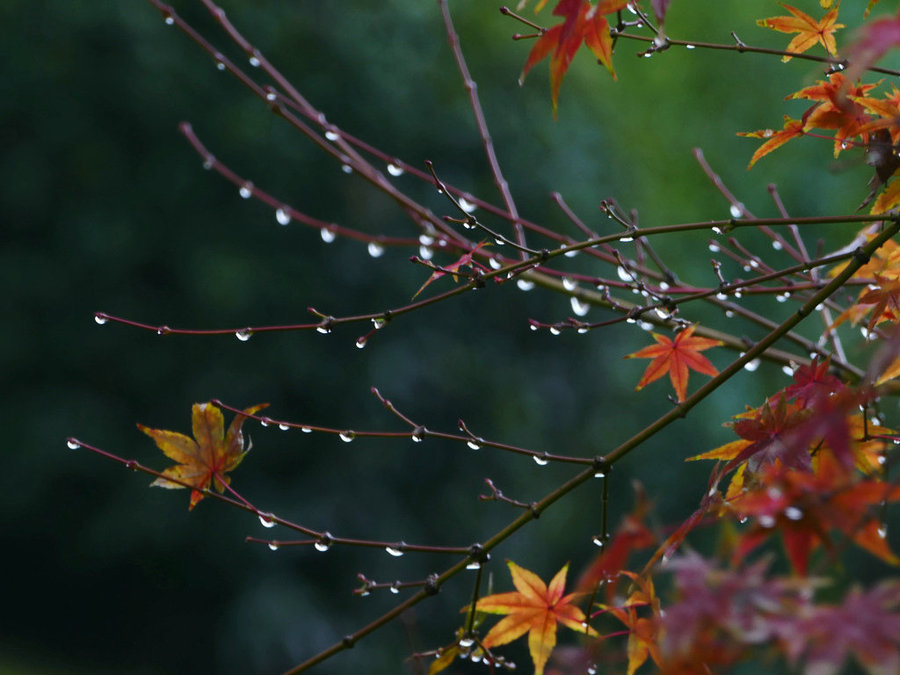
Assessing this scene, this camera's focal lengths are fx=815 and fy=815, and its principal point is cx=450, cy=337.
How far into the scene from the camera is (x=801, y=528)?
44 centimetres

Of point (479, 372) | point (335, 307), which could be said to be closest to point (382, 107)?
point (335, 307)

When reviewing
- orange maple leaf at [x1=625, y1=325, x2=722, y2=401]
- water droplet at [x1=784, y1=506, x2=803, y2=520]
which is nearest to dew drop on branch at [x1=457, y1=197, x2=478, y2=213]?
orange maple leaf at [x1=625, y1=325, x2=722, y2=401]

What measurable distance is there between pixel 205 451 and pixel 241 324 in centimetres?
339

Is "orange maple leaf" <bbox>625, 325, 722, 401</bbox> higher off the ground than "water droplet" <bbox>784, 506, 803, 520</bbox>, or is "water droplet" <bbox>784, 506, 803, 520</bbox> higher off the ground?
"water droplet" <bbox>784, 506, 803, 520</bbox>

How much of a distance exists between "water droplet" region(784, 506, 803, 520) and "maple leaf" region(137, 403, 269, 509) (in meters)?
0.54

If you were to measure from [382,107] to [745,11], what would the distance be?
5.35 meters

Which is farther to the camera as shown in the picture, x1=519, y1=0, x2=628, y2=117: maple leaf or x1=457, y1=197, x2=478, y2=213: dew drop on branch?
x1=457, y1=197, x2=478, y2=213: dew drop on branch

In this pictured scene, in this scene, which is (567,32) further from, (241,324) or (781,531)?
(241,324)

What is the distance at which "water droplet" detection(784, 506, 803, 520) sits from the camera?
0.44 meters

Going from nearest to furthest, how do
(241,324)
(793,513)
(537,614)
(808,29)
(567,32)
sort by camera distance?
(793,513), (567,32), (537,614), (808,29), (241,324)

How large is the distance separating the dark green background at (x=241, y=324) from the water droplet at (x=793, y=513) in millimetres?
3593

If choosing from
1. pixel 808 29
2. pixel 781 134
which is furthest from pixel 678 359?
pixel 808 29

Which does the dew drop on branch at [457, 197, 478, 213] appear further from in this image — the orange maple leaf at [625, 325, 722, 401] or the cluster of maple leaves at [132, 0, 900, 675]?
the orange maple leaf at [625, 325, 722, 401]

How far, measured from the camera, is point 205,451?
2.76 ft
